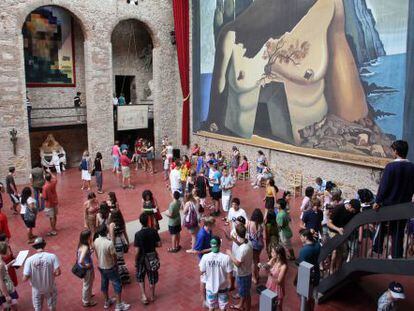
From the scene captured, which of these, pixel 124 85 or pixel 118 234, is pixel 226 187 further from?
pixel 124 85

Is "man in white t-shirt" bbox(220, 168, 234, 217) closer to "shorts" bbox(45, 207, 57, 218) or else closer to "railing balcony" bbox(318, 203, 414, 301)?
"railing balcony" bbox(318, 203, 414, 301)

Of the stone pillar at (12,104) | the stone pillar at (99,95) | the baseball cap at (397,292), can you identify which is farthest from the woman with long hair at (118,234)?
the stone pillar at (99,95)

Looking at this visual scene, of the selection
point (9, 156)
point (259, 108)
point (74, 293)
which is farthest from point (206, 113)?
point (74, 293)

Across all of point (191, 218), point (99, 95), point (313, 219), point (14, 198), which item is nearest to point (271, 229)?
point (313, 219)

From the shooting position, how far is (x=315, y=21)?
12633mm

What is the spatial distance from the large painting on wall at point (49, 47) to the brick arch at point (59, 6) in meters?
1.43

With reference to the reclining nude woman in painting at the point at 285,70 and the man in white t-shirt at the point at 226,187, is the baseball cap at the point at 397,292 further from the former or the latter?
the reclining nude woman in painting at the point at 285,70

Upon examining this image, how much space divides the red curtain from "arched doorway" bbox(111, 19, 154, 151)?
1.96m

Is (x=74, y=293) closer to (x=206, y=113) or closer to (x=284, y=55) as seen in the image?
(x=284, y=55)

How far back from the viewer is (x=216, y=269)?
577 centimetres

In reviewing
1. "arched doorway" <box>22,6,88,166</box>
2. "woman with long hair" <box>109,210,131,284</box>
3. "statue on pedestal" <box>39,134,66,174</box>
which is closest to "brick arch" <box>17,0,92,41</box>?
"arched doorway" <box>22,6,88,166</box>

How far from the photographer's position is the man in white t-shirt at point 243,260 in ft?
19.9

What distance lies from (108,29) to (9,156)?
7.23m

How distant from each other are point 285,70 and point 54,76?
36.5 feet
